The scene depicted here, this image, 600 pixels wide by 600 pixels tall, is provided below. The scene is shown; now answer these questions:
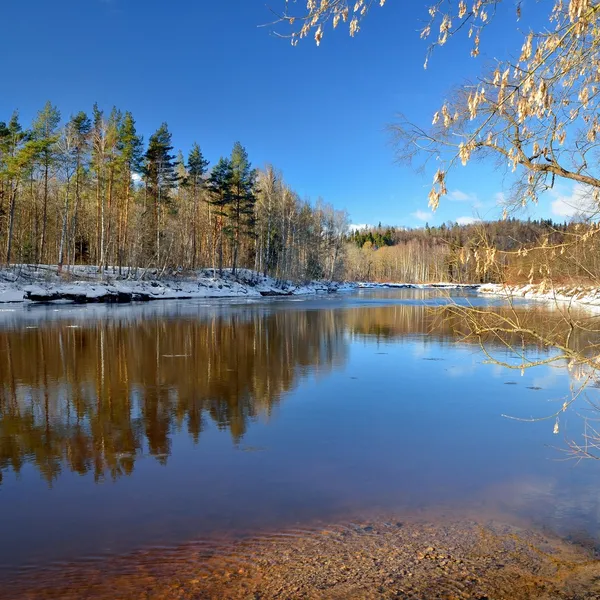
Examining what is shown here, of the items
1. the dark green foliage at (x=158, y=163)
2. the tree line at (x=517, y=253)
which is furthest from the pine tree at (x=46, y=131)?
the tree line at (x=517, y=253)

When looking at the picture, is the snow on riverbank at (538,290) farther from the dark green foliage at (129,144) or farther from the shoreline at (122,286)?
the dark green foliage at (129,144)

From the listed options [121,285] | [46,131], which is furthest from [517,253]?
[46,131]

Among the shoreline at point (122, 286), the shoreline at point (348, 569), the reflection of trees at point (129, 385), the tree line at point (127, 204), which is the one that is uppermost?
the tree line at point (127, 204)

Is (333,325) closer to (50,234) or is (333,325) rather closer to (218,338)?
(218,338)

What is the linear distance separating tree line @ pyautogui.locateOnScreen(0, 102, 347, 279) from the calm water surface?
31.5m

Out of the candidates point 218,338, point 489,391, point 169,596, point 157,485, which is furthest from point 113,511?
point 218,338

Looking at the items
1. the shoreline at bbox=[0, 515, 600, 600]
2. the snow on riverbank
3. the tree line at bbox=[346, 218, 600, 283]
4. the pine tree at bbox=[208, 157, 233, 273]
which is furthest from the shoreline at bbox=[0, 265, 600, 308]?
the shoreline at bbox=[0, 515, 600, 600]

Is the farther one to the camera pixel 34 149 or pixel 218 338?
pixel 34 149

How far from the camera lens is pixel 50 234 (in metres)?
59.2

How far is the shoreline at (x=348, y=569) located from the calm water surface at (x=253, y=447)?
0.95ft

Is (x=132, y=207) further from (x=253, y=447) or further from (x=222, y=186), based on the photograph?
(x=253, y=447)

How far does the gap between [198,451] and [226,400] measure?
2661 millimetres

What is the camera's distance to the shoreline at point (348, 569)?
3.69 m

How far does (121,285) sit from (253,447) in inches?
1474
